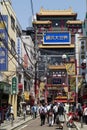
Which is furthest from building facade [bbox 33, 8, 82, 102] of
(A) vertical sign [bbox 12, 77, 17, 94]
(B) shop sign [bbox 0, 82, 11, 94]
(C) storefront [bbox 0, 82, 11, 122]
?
(B) shop sign [bbox 0, 82, 11, 94]

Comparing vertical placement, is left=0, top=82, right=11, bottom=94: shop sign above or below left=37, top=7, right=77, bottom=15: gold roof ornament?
below

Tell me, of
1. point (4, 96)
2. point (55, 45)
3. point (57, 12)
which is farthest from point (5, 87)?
point (57, 12)

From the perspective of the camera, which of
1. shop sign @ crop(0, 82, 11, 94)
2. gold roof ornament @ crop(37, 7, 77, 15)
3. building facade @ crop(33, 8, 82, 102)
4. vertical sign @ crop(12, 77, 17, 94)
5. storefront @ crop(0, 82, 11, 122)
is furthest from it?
gold roof ornament @ crop(37, 7, 77, 15)

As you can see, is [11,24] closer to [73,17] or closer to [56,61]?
[56,61]

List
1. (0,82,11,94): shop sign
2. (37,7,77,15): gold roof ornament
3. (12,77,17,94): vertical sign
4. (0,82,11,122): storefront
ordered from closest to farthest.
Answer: (0,82,11,94): shop sign
(0,82,11,122): storefront
(12,77,17,94): vertical sign
(37,7,77,15): gold roof ornament

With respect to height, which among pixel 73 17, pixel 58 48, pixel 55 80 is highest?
pixel 73 17

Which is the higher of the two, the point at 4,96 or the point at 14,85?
the point at 14,85

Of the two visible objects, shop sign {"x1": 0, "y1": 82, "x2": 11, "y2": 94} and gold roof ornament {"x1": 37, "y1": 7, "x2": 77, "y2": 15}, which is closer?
shop sign {"x1": 0, "y1": 82, "x2": 11, "y2": 94}

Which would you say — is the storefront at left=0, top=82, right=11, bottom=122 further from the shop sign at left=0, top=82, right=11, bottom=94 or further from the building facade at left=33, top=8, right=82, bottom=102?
the building facade at left=33, top=8, right=82, bottom=102

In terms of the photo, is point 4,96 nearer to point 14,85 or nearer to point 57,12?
point 14,85

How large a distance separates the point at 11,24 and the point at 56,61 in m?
67.4

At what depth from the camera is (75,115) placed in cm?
3491

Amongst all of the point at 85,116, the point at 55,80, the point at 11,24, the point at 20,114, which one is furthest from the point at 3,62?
the point at 55,80

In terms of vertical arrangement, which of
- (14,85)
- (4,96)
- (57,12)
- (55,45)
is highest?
(57,12)
